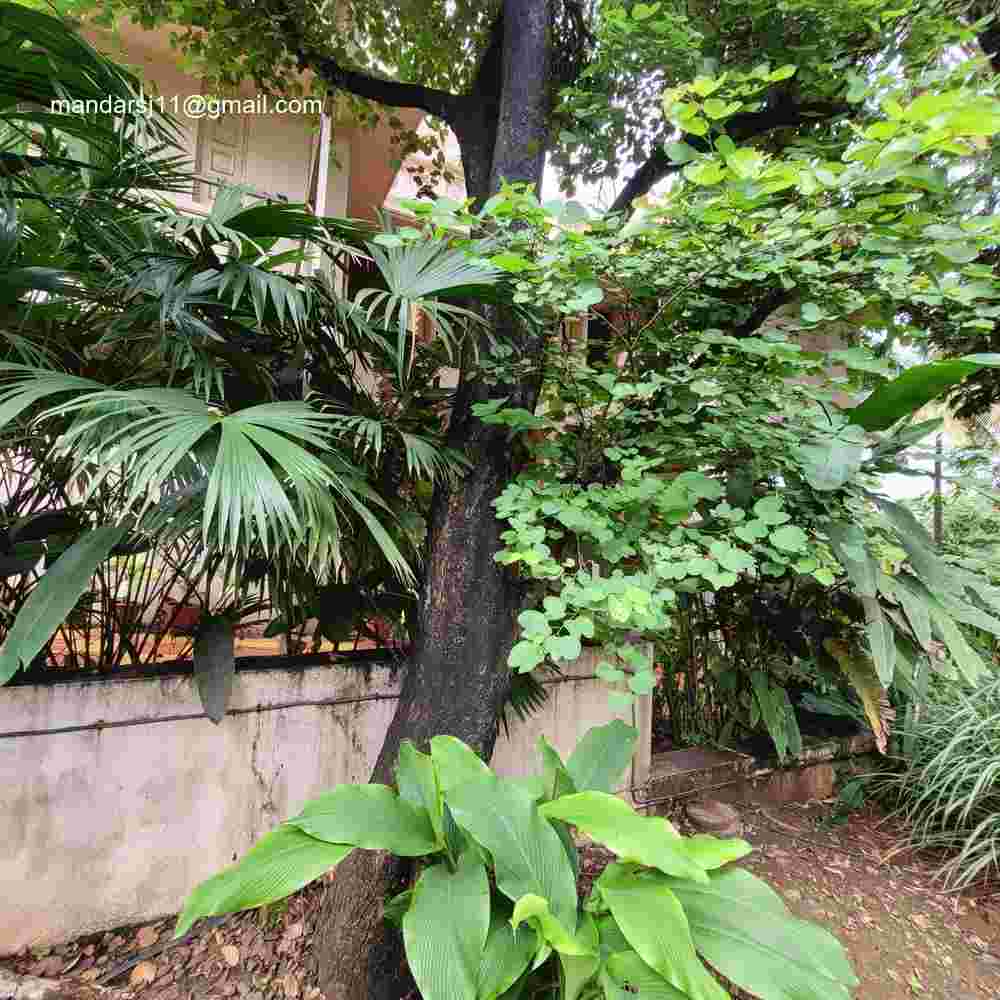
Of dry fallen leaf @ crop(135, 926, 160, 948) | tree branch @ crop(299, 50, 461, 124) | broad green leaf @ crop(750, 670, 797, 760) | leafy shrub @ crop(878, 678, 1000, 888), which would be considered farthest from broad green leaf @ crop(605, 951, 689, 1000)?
tree branch @ crop(299, 50, 461, 124)

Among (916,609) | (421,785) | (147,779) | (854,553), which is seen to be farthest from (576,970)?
(916,609)

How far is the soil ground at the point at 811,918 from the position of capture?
5.22 feet

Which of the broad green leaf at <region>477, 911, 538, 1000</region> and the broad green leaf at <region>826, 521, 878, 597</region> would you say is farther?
the broad green leaf at <region>826, 521, 878, 597</region>

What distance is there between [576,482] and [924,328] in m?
1.43

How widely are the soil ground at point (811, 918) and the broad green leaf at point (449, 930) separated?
71cm

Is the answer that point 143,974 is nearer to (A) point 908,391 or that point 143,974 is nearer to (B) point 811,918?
(B) point 811,918

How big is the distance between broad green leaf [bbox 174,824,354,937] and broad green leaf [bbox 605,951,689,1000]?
24.0 inches

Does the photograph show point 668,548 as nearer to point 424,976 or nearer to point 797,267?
point 797,267

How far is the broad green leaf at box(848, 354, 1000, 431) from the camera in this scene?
5.01 feet

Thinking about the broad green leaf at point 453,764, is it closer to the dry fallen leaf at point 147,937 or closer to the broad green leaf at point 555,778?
the broad green leaf at point 555,778

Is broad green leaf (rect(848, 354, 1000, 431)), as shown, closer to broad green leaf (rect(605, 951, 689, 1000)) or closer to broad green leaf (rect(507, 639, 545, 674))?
broad green leaf (rect(507, 639, 545, 674))

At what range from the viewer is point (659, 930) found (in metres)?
1.07

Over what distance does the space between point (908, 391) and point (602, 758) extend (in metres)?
1.41

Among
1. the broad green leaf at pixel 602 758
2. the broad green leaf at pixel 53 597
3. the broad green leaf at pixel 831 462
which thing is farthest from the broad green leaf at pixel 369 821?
the broad green leaf at pixel 831 462
